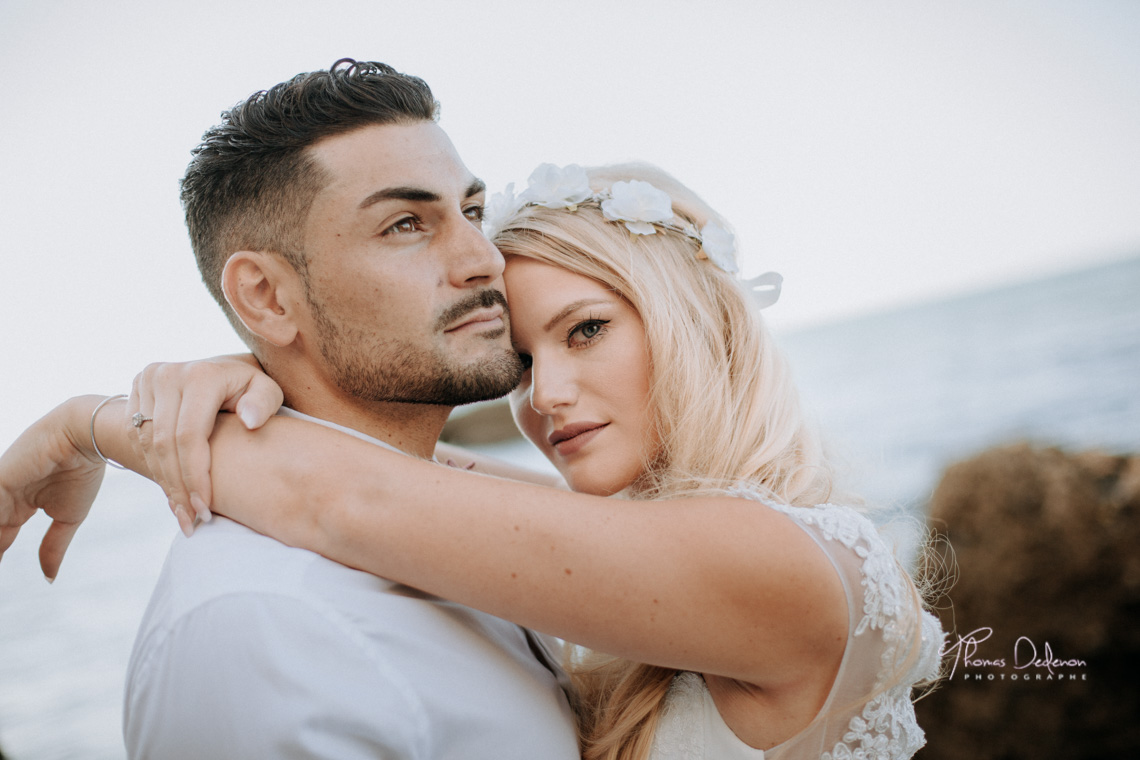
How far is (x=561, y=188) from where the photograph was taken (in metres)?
2.77

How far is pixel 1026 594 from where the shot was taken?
4867 mm

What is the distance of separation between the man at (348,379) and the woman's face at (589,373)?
0.14 meters

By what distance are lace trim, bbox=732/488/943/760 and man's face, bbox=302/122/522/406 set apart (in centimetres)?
101

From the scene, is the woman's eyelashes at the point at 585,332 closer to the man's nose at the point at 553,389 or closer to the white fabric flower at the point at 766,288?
the man's nose at the point at 553,389

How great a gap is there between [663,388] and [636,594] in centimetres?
97

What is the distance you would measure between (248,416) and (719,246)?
178cm

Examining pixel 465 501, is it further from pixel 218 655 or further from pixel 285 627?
pixel 218 655

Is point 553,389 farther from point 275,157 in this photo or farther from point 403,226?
point 275,157

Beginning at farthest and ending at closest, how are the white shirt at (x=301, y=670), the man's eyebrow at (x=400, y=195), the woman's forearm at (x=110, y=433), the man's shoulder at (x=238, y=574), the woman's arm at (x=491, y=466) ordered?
the woman's arm at (x=491, y=466)
the man's eyebrow at (x=400, y=195)
the woman's forearm at (x=110, y=433)
the man's shoulder at (x=238, y=574)
the white shirt at (x=301, y=670)

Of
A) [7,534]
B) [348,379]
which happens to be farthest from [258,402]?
[7,534]

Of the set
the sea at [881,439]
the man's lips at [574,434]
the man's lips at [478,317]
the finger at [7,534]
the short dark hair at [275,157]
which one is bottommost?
the sea at [881,439]

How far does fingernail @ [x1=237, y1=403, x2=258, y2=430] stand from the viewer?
1.88 m

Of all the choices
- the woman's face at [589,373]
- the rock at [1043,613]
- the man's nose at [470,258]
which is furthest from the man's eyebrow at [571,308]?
the rock at [1043,613]

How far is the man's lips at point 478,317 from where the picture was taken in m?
2.40
